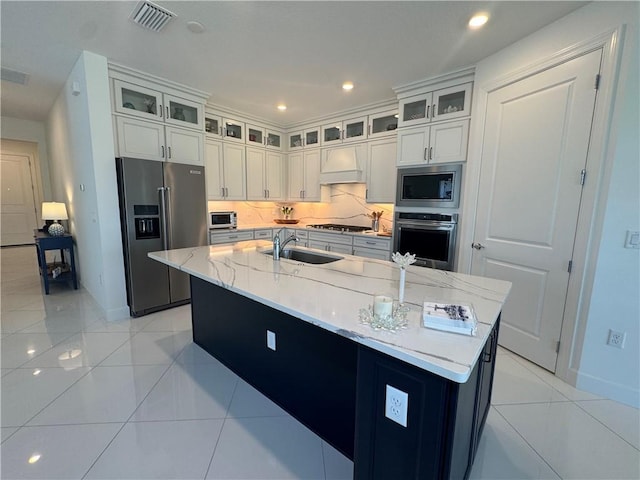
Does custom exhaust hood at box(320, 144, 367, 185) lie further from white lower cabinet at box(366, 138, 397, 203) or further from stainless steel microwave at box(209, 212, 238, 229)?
stainless steel microwave at box(209, 212, 238, 229)

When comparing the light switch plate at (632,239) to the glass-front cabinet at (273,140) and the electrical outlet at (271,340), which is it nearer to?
the electrical outlet at (271,340)

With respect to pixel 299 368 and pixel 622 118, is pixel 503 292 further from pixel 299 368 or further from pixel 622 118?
pixel 622 118

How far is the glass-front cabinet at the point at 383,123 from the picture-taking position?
12.6 ft

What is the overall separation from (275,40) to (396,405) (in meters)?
2.80

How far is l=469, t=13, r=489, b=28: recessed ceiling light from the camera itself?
2.10 meters

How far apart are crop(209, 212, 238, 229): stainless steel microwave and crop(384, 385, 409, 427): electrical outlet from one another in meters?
3.69

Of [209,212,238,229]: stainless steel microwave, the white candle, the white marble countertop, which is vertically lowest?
the white marble countertop

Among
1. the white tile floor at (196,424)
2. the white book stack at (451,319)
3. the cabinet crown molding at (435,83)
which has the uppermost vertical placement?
the cabinet crown molding at (435,83)

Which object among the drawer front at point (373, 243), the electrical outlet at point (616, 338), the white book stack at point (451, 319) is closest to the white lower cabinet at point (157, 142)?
the drawer front at point (373, 243)

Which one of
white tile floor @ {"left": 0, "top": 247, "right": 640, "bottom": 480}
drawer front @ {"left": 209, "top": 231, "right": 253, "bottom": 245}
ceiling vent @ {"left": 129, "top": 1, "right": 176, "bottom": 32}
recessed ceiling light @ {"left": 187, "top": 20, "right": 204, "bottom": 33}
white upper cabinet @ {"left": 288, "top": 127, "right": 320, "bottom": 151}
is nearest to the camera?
white tile floor @ {"left": 0, "top": 247, "right": 640, "bottom": 480}

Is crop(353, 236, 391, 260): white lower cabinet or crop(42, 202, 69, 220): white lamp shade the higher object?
crop(42, 202, 69, 220): white lamp shade

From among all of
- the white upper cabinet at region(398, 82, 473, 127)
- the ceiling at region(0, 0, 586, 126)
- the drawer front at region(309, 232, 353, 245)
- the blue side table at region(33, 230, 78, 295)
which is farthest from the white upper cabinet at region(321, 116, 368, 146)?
the blue side table at region(33, 230, 78, 295)

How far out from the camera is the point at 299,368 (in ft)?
5.49

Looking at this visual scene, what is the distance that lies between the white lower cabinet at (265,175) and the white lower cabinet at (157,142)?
1.02 m
